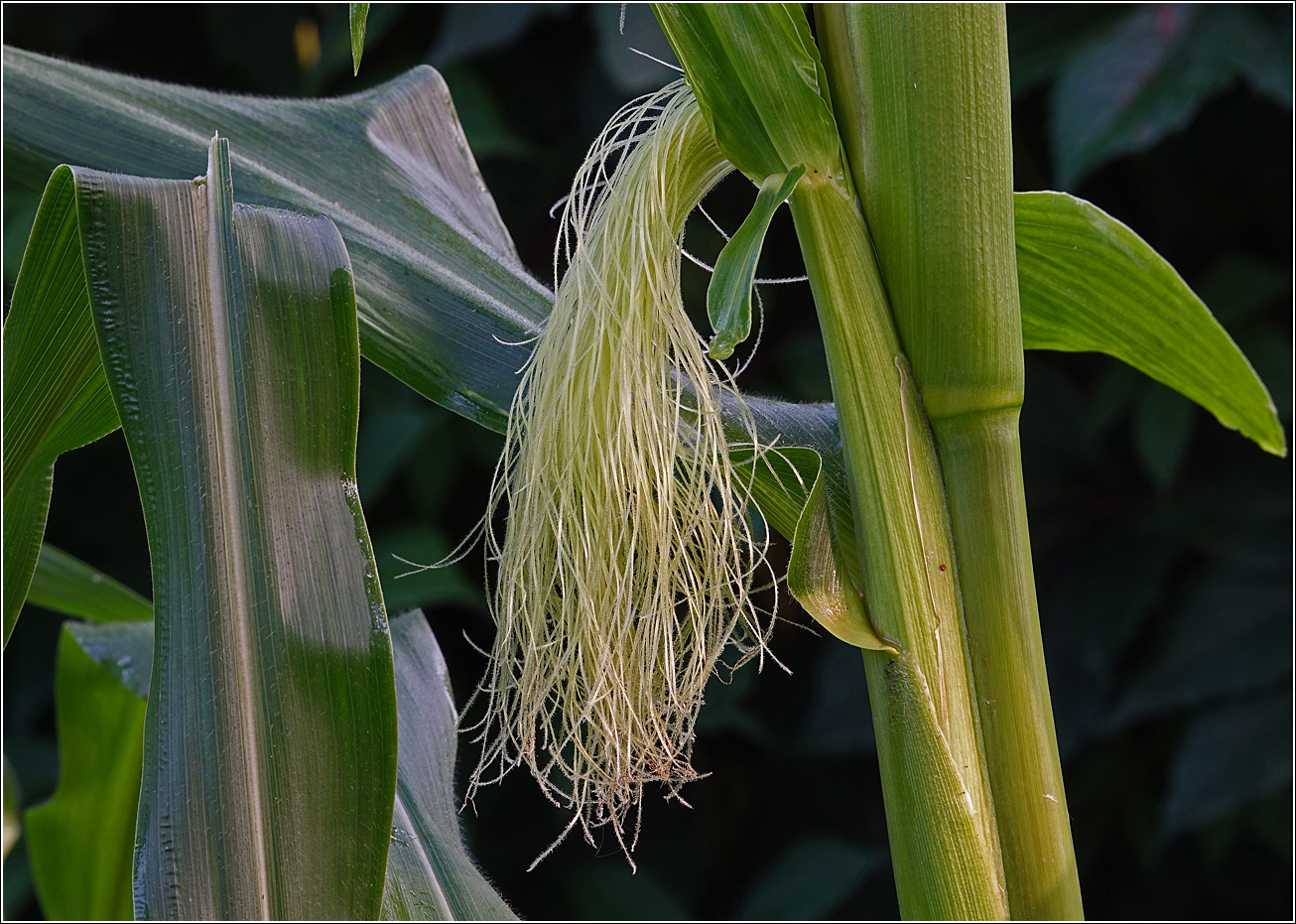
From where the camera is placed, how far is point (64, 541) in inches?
40.8

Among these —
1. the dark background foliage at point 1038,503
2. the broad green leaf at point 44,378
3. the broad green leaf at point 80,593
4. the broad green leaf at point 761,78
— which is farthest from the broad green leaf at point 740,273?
the dark background foliage at point 1038,503

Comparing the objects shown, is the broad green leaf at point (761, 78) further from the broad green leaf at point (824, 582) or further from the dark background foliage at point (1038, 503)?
the dark background foliage at point (1038, 503)

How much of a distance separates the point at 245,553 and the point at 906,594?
15 centimetres

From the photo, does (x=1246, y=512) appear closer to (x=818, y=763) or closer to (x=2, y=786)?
(x=818, y=763)

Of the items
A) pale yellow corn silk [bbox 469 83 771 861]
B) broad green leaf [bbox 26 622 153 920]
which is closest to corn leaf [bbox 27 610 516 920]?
broad green leaf [bbox 26 622 153 920]

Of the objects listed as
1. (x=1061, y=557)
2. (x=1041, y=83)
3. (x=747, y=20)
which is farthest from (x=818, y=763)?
(x=747, y=20)

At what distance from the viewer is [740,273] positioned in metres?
0.21

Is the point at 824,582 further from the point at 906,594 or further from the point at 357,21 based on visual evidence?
the point at 357,21

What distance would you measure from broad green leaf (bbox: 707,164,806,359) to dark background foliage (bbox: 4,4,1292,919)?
0.60 meters

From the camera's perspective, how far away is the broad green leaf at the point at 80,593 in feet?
1.62

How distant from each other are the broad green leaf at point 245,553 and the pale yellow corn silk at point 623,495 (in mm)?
48

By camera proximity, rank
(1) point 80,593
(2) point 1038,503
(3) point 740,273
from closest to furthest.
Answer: (3) point 740,273 < (1) point 80,593 < (2) point 1038,503

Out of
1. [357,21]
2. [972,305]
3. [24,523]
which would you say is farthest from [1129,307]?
[24,523]

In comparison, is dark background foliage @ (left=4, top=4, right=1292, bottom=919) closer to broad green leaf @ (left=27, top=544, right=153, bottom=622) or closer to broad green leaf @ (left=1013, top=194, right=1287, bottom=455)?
broad green leaf @ (left=27, top=544, right=153, bottom=622)
